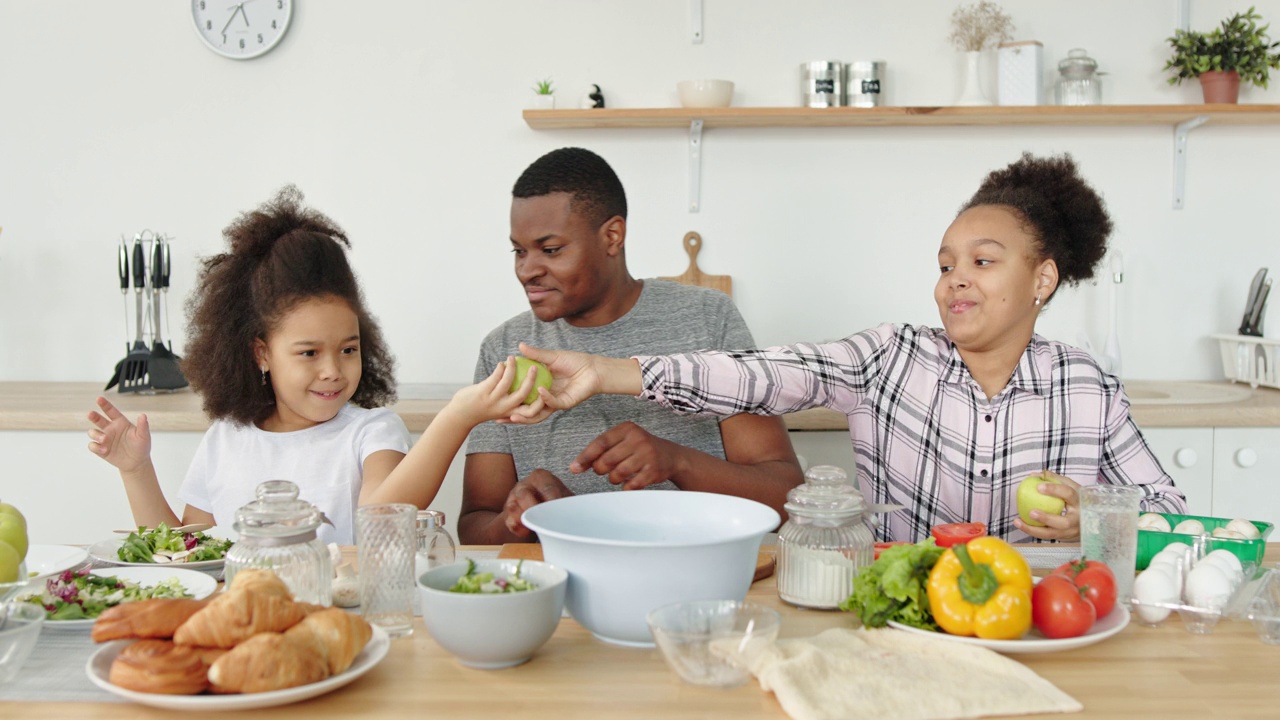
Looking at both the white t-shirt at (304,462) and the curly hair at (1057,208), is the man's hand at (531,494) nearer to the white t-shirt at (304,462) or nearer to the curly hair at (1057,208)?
the white t-shirt at (304,462)

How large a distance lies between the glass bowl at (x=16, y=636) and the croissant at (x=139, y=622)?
0.06 metres

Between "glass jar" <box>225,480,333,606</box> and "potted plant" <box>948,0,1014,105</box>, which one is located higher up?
"potted plant" <box>948,0,1014,105</box>

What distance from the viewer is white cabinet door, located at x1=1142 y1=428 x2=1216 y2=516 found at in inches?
85.8

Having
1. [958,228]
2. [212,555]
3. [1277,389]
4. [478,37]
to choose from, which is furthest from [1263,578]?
[478,37]

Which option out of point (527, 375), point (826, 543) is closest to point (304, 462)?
point (527, 375)

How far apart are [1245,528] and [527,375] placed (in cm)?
84

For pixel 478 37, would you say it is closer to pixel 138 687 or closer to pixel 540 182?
pixel 540 182

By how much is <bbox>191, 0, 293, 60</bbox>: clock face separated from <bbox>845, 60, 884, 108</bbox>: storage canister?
4.47ft

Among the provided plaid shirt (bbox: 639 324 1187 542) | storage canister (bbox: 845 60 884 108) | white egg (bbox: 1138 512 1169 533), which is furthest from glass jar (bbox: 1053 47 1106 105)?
white egg (bbox: 1138 512 1169 533)

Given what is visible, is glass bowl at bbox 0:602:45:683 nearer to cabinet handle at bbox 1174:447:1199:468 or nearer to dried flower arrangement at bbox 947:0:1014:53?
cabinet handle at bbox 1174:447:1199:468

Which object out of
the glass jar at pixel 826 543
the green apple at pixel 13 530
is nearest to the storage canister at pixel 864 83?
the glass jar at pixel 826 543

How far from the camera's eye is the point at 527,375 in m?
1.38

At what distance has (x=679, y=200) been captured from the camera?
2.62 meters

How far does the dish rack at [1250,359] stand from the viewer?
2.42 m
